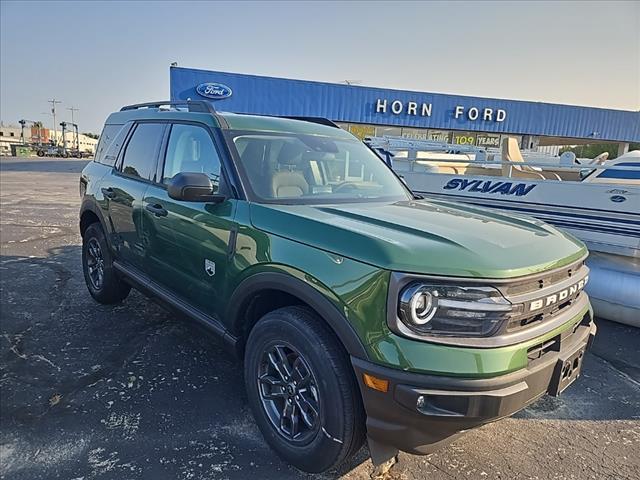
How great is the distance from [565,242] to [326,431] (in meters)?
1.66

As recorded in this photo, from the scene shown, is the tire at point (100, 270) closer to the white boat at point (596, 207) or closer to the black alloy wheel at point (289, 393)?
the black alloy wheel at point (289, 393)

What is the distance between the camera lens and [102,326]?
4.23m

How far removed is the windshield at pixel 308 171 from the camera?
2.88 metres

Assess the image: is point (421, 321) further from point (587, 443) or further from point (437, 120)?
point (437, 120)

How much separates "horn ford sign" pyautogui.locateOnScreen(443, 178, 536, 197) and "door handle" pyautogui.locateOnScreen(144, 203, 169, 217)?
434 cm

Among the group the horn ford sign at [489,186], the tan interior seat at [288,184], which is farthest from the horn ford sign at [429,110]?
the tan interior seat at [288,184]

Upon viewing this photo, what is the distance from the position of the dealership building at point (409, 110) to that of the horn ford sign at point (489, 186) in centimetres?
1522

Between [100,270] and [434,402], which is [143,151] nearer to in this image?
[100,270]

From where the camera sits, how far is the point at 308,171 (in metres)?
3.16

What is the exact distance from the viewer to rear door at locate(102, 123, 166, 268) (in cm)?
372

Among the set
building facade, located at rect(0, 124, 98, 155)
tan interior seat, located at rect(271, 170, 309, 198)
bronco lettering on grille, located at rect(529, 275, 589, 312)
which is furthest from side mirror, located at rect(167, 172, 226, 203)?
building facade, located at rect(0, 124, 98, 155)

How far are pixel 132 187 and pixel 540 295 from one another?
10.6 ft

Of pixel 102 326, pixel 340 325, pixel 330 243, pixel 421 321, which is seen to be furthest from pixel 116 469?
pixel 102 326

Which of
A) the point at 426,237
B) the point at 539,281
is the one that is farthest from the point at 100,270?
the point at 539,281
